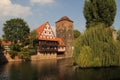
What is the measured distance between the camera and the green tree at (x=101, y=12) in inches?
1547

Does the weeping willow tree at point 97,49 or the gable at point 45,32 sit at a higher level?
the gable at point 45,32

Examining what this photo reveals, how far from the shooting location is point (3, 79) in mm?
24469

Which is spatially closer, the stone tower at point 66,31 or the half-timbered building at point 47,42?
the half-timbered building at point 47,42

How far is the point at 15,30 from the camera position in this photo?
57375 millimetres

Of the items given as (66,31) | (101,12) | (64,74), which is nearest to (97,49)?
(64,74)

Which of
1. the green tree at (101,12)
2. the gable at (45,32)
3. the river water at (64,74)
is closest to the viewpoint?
the river water at (64,74)

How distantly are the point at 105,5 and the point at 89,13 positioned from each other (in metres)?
3.72

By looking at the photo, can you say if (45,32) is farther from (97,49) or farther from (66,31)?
(97,49)

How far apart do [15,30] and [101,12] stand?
28488 millimetres

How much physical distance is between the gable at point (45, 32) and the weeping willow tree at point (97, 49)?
34.9 meters

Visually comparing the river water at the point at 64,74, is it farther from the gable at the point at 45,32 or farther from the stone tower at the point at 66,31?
the stone tower at the point at 66,31

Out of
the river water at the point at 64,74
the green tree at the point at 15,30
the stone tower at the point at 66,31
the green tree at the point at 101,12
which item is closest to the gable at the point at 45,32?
the stone tower at the point at 66,31

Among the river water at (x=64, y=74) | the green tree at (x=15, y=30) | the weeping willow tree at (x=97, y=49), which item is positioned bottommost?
the river water at (x=64, y=74)

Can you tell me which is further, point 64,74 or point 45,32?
point 45,32
